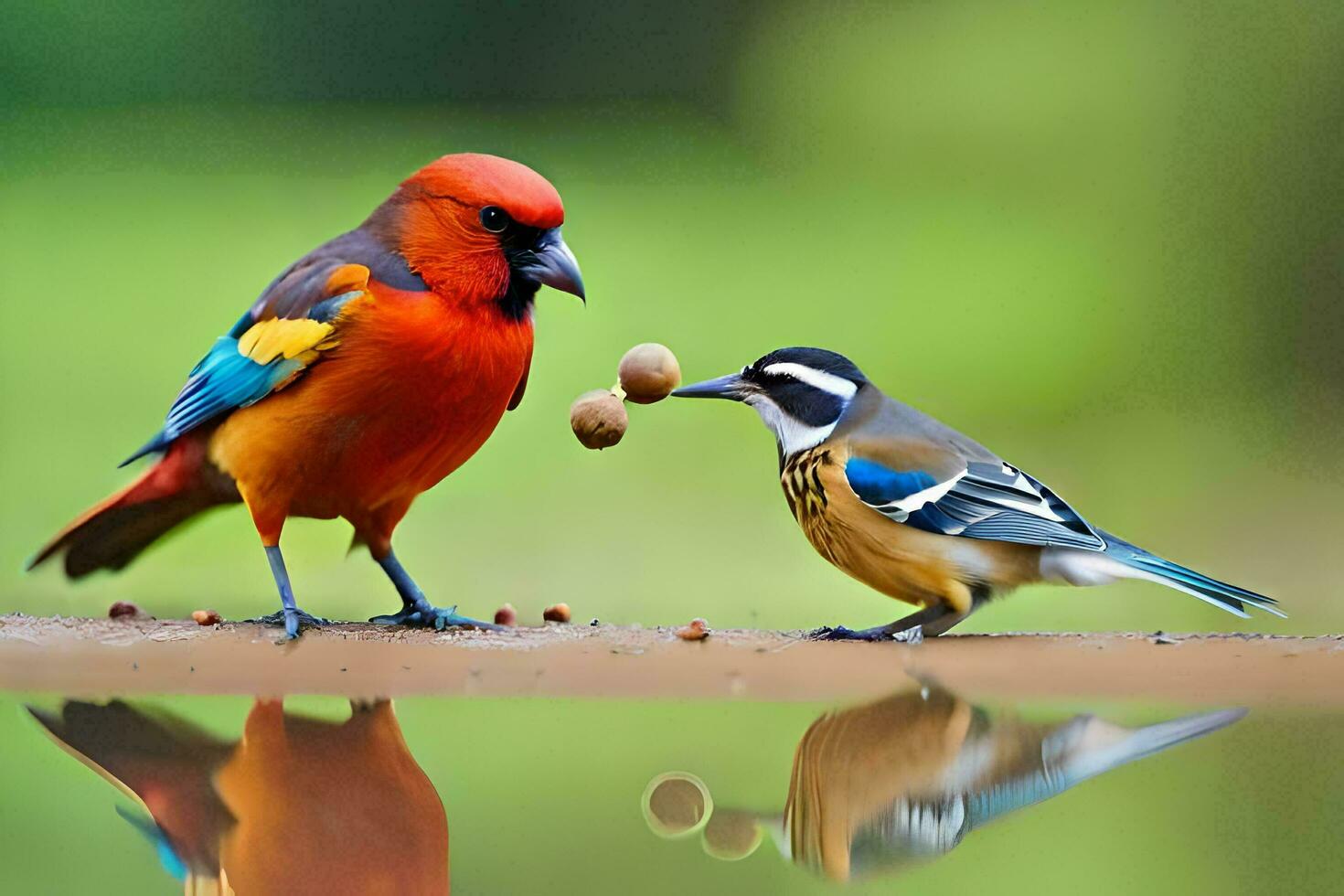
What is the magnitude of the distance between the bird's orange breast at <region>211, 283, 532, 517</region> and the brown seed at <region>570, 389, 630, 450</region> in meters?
0.26

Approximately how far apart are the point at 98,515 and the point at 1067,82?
29.2 ft

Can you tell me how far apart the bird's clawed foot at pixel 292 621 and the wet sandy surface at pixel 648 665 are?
39 millimetres

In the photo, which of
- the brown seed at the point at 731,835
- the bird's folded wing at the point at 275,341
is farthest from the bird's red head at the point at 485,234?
the brown seed at the point at 731,835

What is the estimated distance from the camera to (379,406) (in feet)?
13.3

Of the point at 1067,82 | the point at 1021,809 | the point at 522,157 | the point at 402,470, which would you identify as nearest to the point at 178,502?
the point at 402,470

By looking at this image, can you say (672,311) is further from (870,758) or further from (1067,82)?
(870,758)

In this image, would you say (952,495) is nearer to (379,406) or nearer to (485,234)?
(485,234)

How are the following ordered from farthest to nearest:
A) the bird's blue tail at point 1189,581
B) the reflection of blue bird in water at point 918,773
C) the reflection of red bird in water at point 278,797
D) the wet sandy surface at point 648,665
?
the bird's blue tail at point 1189,581, the wet sandy surface at point 648,665, the reflection of blue bird in water at point 918,773, the reflection of red bird in water at point 278,797

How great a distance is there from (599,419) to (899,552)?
89cm

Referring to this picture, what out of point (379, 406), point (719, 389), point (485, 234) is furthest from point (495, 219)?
point (719, 389)

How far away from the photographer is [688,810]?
282 cm

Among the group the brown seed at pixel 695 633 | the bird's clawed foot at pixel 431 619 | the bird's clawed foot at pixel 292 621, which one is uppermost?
the brown seed at pixel 695 633

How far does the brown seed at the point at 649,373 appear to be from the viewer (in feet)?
14.5

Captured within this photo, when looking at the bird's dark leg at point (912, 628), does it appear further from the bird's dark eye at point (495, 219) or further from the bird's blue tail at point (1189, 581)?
the bird's dark eye at point (495, 219)
